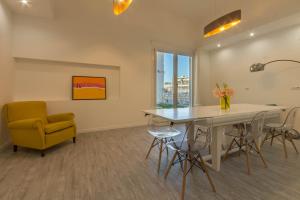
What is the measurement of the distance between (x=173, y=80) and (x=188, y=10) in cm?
236

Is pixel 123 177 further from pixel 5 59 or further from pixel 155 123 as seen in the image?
pixel 5 59

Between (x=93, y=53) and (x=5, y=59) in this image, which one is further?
(x=93, y=53)

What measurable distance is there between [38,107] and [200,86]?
16.6ft

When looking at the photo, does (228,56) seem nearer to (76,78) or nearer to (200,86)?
(200,86)

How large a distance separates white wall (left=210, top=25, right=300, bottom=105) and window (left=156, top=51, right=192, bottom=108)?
45.9 inches

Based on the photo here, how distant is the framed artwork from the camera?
13.7 ft

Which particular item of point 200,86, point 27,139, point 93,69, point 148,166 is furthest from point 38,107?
point 200,86

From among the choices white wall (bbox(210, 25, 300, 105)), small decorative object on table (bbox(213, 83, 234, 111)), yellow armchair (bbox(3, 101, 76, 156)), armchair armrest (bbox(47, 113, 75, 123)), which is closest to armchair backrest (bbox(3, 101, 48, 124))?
yellow armchair (bbox(3, 101, 76, 156))

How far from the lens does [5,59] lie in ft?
10.5

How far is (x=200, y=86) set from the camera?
6031mm

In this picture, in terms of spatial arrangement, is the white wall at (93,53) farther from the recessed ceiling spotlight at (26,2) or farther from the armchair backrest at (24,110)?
the recessed ceiling spotlight at (26,2)

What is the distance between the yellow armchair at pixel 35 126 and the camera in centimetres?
271

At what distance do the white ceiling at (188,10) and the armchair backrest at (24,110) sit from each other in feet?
6.51

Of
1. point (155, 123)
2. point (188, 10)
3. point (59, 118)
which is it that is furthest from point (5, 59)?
point (188, 10)
